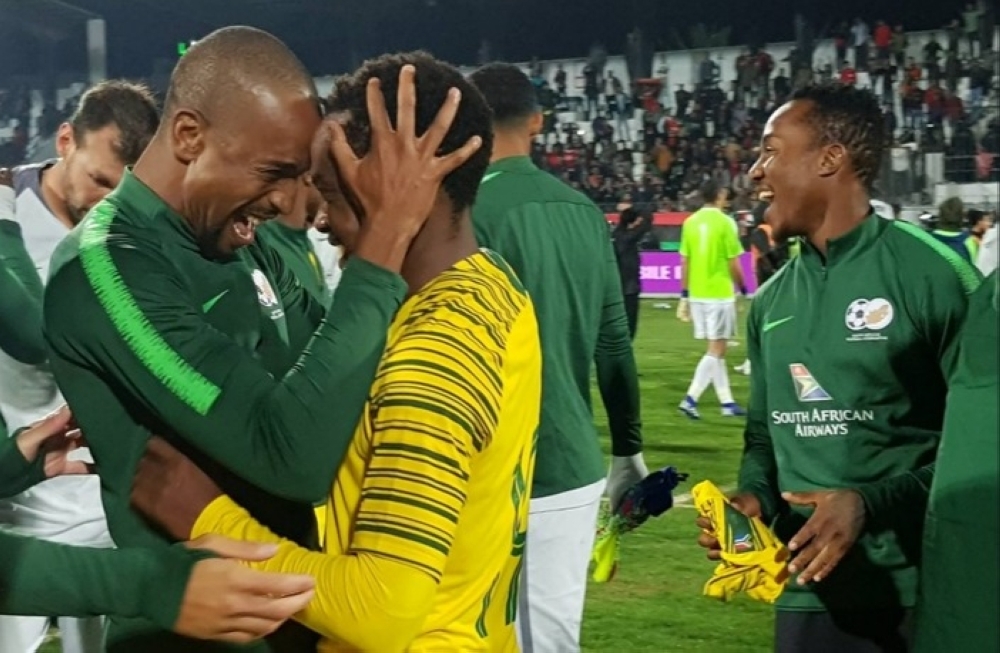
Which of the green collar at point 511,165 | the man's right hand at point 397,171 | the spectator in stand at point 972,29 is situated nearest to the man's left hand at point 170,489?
the man's right hand at point 397,171

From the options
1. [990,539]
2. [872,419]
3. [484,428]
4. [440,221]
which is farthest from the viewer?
[872,419]

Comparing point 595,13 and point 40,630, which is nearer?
point 40,630

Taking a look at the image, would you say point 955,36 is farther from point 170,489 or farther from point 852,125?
point 170,489

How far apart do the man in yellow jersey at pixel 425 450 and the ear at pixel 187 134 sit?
251 millimetres

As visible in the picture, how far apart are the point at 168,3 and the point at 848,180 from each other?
3127 cm

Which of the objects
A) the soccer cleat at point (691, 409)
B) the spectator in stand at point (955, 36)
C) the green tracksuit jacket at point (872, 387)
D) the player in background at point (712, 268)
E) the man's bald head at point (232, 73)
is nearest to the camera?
the man's bald head at point (232, 73)

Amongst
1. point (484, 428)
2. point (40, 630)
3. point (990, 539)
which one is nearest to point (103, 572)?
point (484, 428)

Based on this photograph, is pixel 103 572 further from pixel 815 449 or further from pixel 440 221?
pixel 815 449

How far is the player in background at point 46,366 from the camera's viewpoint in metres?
3.72

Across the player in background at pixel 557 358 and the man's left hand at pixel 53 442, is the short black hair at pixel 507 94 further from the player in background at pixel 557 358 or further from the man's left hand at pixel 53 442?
the man's left hand at pixel 53 442

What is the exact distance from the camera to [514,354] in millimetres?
1718

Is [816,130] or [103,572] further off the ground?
[816,130]

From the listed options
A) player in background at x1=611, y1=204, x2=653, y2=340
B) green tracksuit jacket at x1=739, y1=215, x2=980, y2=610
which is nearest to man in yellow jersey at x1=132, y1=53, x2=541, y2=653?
green tracksuit jacket at x1=739, y1=215, x2=980, y2=610

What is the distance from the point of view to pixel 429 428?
1.54 metres
